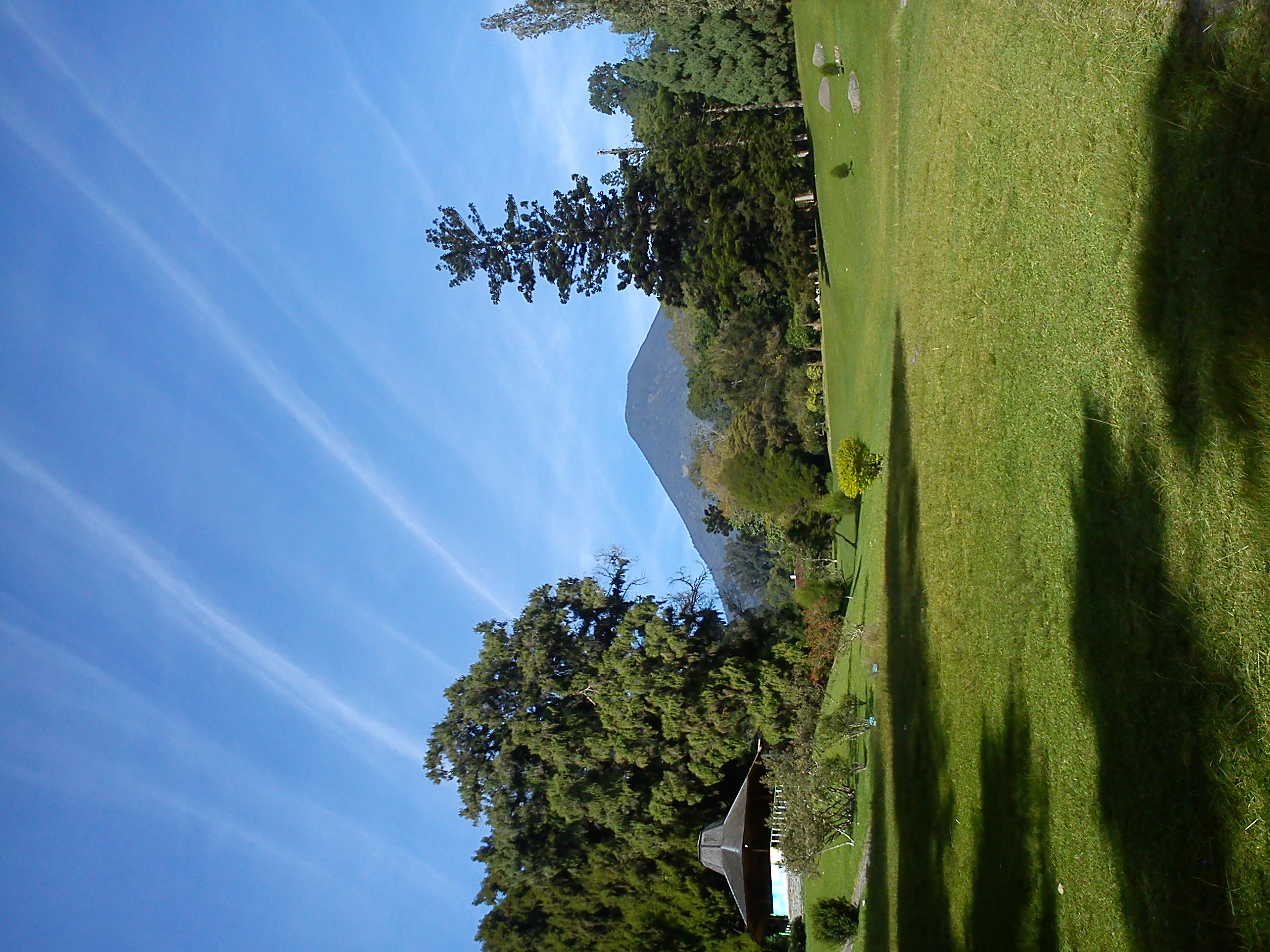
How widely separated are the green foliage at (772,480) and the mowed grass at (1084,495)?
15413 mm

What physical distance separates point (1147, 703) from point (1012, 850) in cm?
385

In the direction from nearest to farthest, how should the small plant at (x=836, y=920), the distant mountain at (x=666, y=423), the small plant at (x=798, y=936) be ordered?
the small plant at (x=836, y=920)
the small plant at (x=798, y=936)
the distant mountain at (x=666, y=423)

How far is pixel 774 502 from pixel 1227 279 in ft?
91.2

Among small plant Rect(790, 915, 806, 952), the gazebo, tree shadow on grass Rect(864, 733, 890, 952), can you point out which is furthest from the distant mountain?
tree shadow on grass Rect(864, 733, 890, 952)

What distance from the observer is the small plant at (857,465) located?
23594mm

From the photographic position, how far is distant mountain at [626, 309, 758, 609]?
130 metres

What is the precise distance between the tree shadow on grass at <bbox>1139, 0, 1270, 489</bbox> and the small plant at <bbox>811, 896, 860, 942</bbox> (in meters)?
16.8

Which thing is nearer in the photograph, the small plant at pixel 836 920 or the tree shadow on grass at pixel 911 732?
the tree shadow on grass at pixel 911 732

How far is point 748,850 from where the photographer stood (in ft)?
110

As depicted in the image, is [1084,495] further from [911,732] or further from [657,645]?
[657,645]

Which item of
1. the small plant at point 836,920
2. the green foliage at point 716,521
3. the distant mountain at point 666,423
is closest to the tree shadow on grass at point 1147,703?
the small plant at point 836,920

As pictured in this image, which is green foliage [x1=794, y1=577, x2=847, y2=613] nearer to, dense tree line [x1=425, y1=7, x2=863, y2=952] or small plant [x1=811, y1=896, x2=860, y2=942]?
dense tree line [x1=425, y1=7, x2=863, y2=952]

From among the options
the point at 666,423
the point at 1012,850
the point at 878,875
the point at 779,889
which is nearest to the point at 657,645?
the point at 779,889

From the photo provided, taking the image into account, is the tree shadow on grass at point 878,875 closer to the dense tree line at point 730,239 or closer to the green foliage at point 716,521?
the dense tree line at point 730,239
